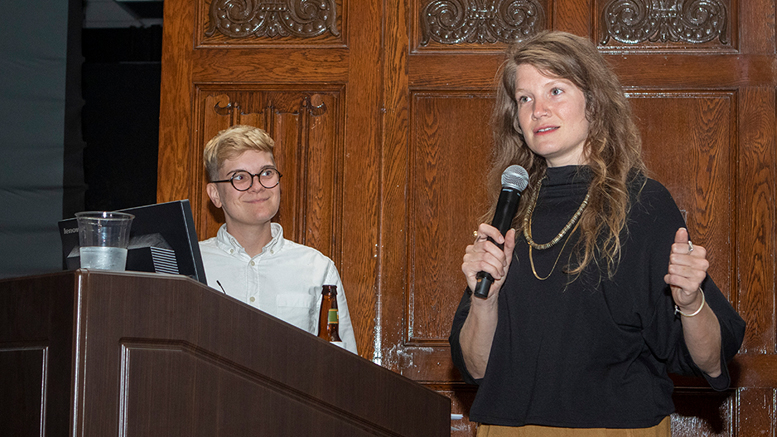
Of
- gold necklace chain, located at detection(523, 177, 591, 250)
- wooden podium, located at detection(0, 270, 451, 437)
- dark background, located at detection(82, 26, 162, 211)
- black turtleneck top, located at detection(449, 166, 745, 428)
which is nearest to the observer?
wooden podium, located at detection(0, 270, 451, 437)

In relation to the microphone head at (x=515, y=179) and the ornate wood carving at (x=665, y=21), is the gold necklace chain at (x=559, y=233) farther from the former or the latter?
the ornate wood carving at (x=665, y=21)

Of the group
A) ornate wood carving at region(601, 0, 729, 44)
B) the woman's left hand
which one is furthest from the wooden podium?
ornate wood carving at region(601, 0, 729, 44)

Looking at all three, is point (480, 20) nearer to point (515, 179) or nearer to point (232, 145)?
point (232, 145)

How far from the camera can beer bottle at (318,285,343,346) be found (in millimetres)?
1979

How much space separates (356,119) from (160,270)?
136 centimetres

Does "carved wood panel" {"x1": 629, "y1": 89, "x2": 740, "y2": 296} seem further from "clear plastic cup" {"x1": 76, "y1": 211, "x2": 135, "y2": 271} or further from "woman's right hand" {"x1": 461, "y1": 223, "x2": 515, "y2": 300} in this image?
"clear plastic cup" {"x1": 76, "y1": 211, "x2": 135, "y2": 271}

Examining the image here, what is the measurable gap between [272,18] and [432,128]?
772 mm

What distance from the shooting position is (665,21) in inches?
104

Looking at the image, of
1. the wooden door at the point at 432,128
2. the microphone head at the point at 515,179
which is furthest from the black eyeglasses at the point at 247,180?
the microphone head at the point at 515,179

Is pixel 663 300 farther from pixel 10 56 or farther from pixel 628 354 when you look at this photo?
pixel 10 56

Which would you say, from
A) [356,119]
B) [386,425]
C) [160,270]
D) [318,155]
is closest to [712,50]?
[356,119]

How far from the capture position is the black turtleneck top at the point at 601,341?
1.23 m

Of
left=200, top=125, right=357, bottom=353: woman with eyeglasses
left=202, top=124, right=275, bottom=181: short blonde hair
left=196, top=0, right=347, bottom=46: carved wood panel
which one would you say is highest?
left=196, top=0, right=347, bottom=46: carved wood panel

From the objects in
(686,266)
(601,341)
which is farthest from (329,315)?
(686,266)
